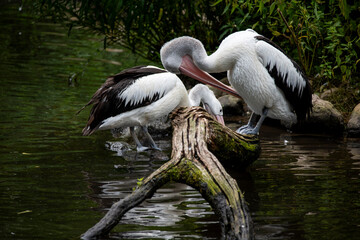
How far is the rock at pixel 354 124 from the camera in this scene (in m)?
7.15

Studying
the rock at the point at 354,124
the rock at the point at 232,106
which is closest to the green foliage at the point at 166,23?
the rock at the point at 232,106

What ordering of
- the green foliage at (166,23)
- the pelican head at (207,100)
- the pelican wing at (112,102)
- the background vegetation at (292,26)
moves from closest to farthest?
the pelican wing at (112,102) < the pelican head at (207,100) < the background vegetation at (292,26) < the green foliage at (166,23)

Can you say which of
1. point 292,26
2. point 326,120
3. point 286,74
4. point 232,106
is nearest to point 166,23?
point 232,106

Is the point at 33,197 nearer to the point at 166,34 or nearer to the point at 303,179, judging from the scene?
the point at 303,179

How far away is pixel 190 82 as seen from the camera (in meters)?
9.33

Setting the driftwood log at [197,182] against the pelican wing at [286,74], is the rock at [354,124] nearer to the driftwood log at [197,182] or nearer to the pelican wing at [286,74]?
the pelican wing at [286,74]

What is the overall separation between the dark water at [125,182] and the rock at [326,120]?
0.20 m

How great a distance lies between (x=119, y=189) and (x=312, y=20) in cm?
381

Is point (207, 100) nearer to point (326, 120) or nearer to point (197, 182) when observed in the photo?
point (326, 120)

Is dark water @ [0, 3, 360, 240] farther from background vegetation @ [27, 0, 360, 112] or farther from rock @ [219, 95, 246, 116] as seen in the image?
background vegetation @ [27, 0, 360, 112]

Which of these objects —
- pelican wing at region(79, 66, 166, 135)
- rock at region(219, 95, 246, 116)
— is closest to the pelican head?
pelican wing at region(79, 66, 166, 135)

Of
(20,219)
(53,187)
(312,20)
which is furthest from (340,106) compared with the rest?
(20,219)

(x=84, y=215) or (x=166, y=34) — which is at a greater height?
(x=166, y=34)

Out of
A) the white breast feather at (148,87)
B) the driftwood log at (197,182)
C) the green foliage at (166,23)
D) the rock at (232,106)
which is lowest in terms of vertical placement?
the rock at (232,106)
